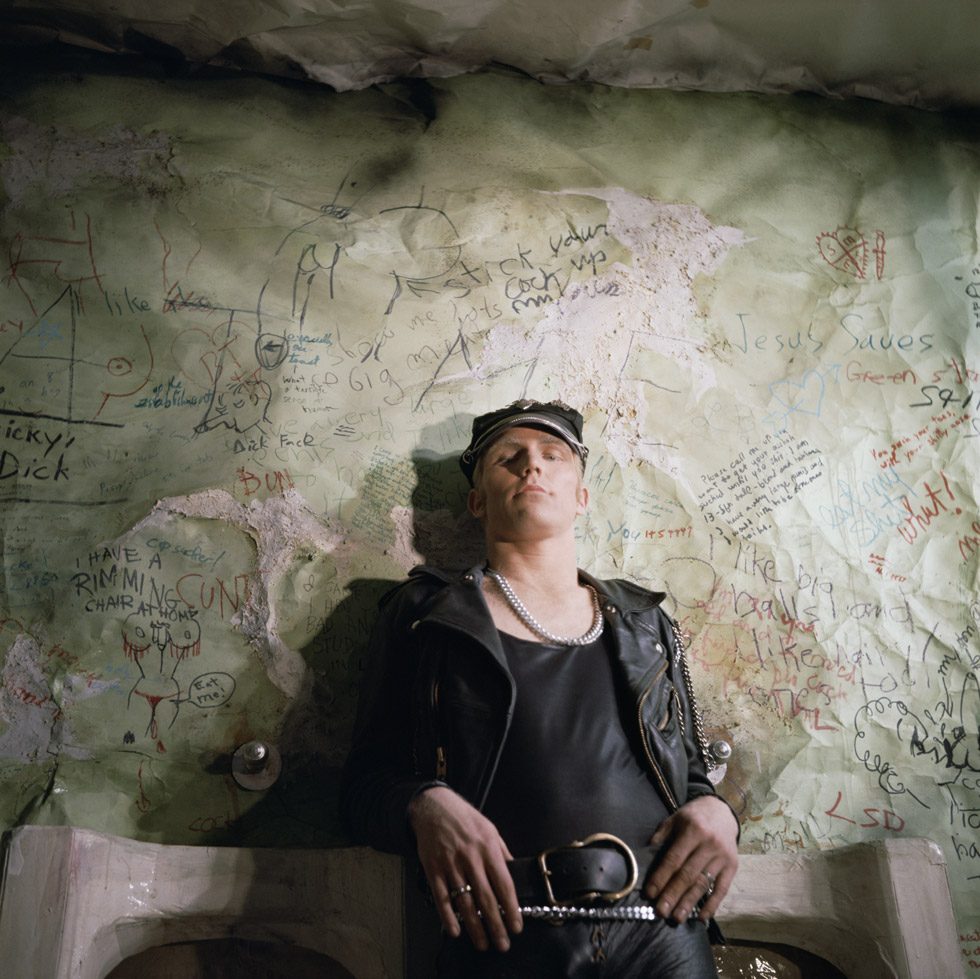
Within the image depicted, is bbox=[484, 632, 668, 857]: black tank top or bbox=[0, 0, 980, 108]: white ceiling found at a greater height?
bbox=[0, 0, 980, 108]: white ceiling

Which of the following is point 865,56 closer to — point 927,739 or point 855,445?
point 855,445

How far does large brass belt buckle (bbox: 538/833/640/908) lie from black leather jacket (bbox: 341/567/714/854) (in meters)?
0.18

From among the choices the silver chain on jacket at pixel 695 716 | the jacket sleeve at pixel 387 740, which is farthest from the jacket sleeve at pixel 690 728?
the jacket sleeve at pixel 387 740

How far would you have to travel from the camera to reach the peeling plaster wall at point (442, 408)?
91.1 inches

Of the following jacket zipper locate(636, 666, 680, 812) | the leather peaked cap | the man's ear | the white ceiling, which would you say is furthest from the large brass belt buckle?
the white ceiling

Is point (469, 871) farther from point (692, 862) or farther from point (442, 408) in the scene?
→ point (442, 408)

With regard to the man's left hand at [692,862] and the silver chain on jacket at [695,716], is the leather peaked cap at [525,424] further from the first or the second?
the man's left hand at [692,862]

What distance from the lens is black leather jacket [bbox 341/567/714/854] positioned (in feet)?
6.06

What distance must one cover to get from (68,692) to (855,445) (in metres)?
2.32

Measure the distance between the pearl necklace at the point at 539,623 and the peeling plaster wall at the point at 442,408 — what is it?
1.37 feet

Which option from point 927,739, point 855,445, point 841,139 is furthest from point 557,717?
point 841,139

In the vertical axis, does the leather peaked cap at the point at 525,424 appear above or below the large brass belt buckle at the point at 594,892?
above

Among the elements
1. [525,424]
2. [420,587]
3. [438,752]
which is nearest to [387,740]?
[438,752]

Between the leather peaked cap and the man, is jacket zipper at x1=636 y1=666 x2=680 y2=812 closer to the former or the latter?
the man
